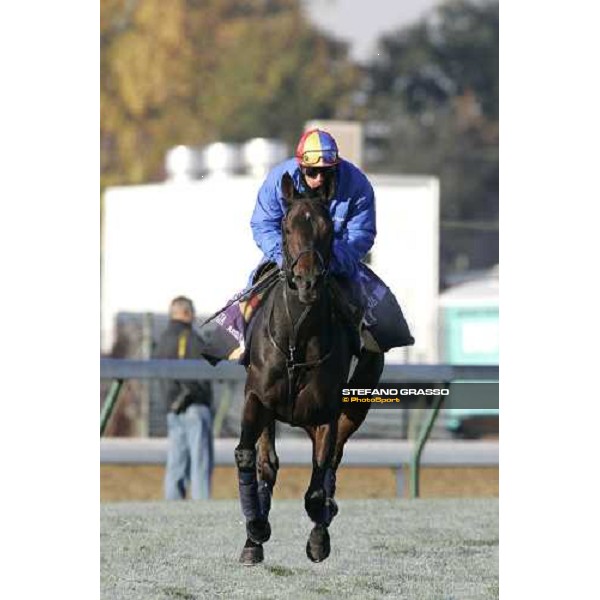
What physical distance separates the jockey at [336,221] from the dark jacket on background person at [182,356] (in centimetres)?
787

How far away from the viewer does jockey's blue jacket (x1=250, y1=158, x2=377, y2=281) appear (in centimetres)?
1266

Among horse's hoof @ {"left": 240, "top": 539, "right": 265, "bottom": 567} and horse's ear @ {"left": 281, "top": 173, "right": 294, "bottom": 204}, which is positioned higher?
horse's ear @ {"left": 281, "top": 173, "right": 294, "bottom": 204}

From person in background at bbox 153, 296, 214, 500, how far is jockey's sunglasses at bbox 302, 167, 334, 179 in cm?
844

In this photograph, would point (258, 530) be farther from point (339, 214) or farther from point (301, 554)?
point (339, 214)

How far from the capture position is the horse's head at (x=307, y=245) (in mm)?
11680

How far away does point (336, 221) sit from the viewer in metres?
12.7

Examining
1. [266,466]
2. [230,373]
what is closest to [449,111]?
[230,373]

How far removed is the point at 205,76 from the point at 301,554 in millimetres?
62394

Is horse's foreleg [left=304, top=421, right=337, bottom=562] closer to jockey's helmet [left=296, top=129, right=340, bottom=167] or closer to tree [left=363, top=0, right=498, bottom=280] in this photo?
jockey's helmet [left=296, top=129, right=340, bottom=167]

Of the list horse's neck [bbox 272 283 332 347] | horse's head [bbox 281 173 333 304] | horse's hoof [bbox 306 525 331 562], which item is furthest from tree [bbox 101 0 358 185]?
horse's head [bbox 281 173 333 304]

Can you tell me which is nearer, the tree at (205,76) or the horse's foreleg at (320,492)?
the horse's foreleg at (320,492)

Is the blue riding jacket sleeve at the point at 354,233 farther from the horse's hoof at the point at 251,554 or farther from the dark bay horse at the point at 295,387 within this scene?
the horse's hoof at the point at 251,554

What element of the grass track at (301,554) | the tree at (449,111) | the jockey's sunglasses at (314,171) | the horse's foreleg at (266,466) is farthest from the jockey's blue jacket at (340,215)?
the tree at (449,111)
